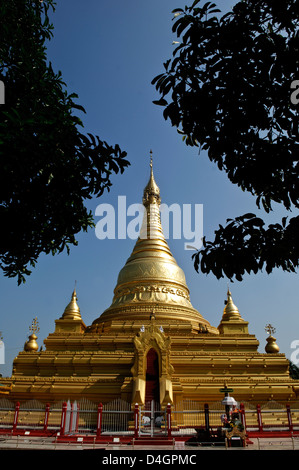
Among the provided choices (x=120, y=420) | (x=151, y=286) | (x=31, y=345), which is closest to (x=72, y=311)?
(x=31, y=345)

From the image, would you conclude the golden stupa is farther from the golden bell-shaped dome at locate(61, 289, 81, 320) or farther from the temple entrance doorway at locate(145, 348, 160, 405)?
the golden bell-shaped dome at locate(61, 289, 81, 320)

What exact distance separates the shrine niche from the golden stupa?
47mm

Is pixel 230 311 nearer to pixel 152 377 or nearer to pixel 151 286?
pixel 151 286

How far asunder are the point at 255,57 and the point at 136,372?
17015 millimetres

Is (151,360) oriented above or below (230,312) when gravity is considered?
below

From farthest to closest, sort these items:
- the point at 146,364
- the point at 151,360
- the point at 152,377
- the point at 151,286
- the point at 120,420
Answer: the point at 151,286 → the point at 151,360 → the point at 146,364 → the point at 152,377 → the point at 120,420

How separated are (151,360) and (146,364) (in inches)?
17.1

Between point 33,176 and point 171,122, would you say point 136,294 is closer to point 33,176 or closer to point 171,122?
point 33,176

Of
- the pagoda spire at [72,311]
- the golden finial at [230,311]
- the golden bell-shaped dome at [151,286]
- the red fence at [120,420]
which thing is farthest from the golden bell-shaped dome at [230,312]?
the pagoda spire at [72,311]

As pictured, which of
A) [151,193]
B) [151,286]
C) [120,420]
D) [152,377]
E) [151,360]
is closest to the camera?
[120,420]

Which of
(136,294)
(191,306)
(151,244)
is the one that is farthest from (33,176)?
(151,244)

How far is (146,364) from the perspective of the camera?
1962 cm

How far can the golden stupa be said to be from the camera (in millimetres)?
19266

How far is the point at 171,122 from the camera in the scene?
530cm
